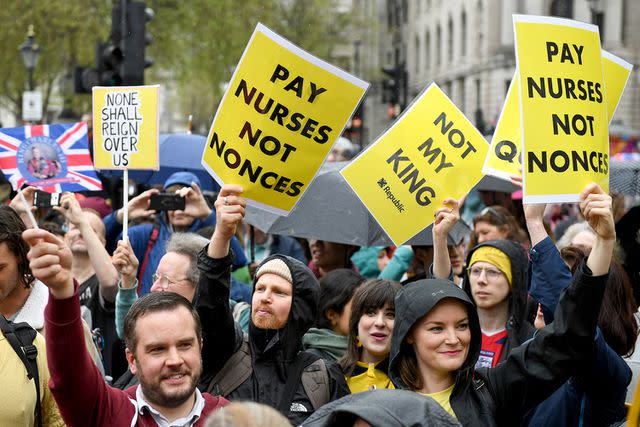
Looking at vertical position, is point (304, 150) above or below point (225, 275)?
above

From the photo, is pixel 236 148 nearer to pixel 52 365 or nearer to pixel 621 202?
pixel 52 365

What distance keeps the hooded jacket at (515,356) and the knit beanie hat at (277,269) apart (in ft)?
2.15

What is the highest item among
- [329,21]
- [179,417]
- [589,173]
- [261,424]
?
[329,21]

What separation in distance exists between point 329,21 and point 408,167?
35.4m

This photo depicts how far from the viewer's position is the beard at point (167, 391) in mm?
3656

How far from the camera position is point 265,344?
467cm

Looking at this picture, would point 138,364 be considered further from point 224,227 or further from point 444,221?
point 444,221

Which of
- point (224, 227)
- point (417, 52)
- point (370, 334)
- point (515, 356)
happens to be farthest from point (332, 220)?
point (417, 52)

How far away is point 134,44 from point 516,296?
24.4ft

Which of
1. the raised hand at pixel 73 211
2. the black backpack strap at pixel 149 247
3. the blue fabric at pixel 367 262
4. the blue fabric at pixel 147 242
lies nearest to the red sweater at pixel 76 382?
the raised hand at pixel 73 211

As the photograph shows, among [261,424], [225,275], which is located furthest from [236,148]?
[261,424]

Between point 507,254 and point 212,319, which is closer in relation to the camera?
point 212,319

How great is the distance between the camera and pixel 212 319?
450 centimetres

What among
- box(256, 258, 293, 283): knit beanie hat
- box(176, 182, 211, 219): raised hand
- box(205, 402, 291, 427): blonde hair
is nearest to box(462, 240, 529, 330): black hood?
box(256, 258, 293, 283): knit beanie hat
